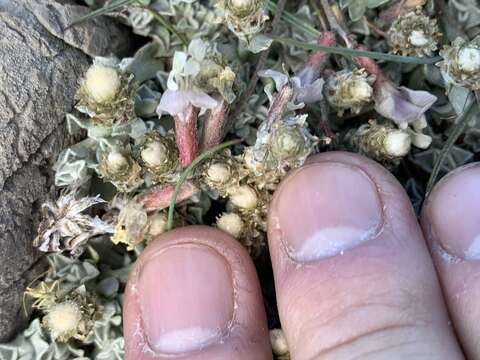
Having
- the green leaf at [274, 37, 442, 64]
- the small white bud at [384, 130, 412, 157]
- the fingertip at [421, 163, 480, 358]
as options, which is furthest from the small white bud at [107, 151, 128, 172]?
the fingertip at [421, 163, 480, 358]

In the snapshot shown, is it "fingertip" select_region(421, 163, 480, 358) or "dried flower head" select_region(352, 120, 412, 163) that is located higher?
"dried flower head" select_region(352, 120, 412, 163)

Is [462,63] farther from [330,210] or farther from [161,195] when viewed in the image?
[161,195]

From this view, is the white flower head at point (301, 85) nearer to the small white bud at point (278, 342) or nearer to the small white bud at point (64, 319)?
the small white bud at point (278, 342)

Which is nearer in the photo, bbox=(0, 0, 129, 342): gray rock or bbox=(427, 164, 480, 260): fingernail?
bbox=(427, 164, 480, 260): fingernail

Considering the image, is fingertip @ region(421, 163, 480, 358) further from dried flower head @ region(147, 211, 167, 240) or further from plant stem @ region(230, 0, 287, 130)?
dried flower head @ region(147, 211, 167, 240)

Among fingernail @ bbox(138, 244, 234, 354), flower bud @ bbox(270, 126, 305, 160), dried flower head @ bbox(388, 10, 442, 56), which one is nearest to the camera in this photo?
flower bud @ bbox(270, 126, 305, 160)

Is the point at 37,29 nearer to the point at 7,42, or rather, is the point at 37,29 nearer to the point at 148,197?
the point at 7,42

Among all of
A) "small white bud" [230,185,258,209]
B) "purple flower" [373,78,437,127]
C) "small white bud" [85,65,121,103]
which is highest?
"small white bud" [85,65,121,103]

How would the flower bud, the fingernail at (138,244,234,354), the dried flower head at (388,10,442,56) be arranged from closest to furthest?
the flower bud → the fingernail at (138,244,234,354) → the dried flower head at (388,10,442,56)

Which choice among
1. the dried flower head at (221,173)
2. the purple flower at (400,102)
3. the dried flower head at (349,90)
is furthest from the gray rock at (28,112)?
the purple flower at (400,102)
